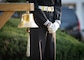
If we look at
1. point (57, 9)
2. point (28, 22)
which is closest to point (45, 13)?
point (57, 9)

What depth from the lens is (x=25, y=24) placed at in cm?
533

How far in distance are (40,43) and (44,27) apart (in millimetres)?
261

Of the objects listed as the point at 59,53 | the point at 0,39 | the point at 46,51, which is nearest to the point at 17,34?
the point at 0,39

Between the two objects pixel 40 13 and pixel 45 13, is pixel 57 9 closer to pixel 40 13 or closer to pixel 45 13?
pixel 45 13

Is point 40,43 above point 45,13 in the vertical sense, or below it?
below

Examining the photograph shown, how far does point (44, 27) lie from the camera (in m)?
5.66

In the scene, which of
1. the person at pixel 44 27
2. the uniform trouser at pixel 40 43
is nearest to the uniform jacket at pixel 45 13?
the person at pixel 44 27

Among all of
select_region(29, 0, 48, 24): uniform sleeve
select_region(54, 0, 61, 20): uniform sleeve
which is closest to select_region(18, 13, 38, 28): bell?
select_region(29, 0, 48, 24): uniform sleeve

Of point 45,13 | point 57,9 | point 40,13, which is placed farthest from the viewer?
point 57,9

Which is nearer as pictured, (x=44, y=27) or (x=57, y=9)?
(x=44, y=27)

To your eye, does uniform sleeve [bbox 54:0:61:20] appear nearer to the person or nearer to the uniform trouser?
the person

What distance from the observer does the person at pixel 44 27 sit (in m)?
5.56

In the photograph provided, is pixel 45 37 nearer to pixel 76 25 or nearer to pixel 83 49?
pixel 83 49

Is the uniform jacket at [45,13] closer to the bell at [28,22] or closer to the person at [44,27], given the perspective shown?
the person at [44,27]
